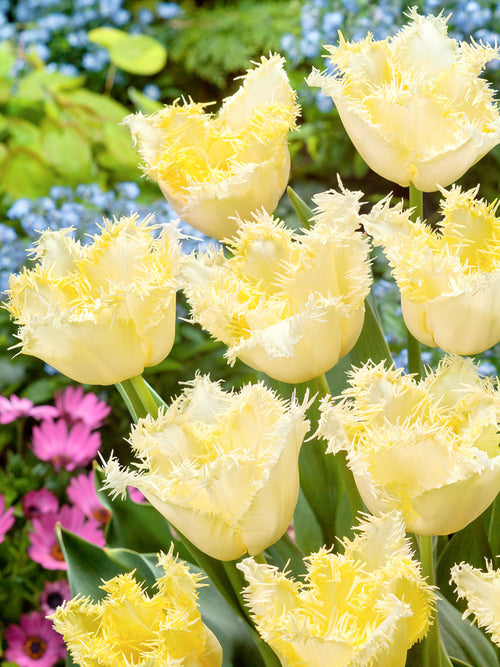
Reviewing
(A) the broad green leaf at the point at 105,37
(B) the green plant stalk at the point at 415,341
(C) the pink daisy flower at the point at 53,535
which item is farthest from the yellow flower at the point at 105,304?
(A) the broad green leaf at the point at 105,37

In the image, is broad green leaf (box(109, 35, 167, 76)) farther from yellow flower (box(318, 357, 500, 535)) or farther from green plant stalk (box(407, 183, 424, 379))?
yellow flower (box(318, 357, 500, 535))

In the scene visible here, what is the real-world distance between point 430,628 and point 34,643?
0.42 m

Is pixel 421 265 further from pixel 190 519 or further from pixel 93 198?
pixel 93 198

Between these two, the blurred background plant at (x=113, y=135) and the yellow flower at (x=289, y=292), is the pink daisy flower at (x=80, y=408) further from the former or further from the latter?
the yellow flower at (x=289, y=292)

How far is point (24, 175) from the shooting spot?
5.48 feet

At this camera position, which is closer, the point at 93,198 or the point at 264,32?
the point at 93,198

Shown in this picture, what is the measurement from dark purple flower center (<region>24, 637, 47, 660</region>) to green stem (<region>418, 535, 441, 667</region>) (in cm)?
40

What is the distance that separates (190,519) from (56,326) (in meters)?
0.09

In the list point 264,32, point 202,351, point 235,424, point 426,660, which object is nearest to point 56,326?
point 235,424

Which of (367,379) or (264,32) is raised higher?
(367,379)

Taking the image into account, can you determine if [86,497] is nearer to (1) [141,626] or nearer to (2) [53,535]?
(2) [53,535]

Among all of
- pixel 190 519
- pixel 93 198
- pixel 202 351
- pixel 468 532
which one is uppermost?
pixel 190 519

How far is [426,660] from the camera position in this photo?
36 cm

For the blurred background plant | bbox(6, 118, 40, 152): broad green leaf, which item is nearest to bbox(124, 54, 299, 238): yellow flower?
the blurred background plant
